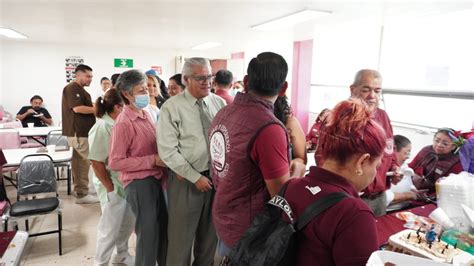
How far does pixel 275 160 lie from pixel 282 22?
357 centimetres

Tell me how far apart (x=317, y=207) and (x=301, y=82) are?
6.99 metres

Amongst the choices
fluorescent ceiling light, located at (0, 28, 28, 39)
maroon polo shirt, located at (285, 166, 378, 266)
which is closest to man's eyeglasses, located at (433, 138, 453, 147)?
maroon polo shirt, located at (285, 166, 378, 266)

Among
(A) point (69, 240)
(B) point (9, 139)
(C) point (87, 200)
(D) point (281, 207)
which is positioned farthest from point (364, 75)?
(B) point (9, 139)

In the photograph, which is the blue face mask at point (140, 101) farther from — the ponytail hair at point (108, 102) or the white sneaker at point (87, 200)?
the white sneaker at point (87, 200)

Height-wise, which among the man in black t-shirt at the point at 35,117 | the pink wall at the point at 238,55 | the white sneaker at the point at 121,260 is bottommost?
the white sneaker at the point at 121,260

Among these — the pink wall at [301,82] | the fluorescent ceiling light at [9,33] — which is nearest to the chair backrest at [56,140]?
the fluorescent ceiling light at [9,33]

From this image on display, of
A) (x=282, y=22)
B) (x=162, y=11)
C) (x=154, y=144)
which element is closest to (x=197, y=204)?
(x=154, y=144)

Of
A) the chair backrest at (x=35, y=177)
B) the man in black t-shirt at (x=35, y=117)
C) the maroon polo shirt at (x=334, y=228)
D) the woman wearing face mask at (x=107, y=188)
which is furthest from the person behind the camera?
the man in black t-shirt at (x=35, y=117)

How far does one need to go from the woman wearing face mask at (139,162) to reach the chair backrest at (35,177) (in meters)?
1.52

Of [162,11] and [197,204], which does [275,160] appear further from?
[162,11]

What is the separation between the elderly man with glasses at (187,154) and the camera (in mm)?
1885

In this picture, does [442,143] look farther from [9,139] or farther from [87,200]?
[9,139]

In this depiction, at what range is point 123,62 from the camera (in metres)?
8.66

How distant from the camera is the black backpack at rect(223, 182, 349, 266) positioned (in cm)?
85
